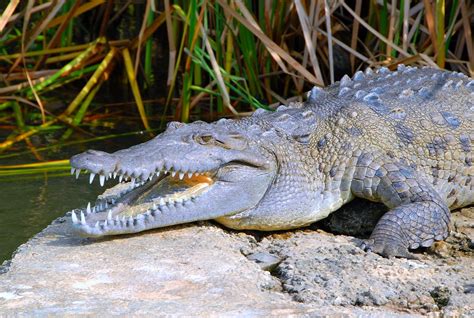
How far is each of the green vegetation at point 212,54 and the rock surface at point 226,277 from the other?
2461mm

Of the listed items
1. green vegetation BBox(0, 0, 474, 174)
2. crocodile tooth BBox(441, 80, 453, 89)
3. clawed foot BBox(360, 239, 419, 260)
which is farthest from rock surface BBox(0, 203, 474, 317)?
green vegetation BBox(0, 0, 474, 174)

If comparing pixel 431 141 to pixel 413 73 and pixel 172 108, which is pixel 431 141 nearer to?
pixel 413 73

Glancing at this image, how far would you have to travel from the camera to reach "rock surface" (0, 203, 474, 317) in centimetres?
381

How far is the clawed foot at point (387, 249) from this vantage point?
4.70 meters

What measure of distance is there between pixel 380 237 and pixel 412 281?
0.62 meters

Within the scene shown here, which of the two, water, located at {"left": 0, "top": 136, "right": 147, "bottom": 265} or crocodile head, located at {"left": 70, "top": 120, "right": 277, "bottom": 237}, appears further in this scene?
water, located at {"left": 0, "top": 136, "right": 147, "bottom": 265}

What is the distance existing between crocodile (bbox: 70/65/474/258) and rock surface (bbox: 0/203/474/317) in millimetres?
151

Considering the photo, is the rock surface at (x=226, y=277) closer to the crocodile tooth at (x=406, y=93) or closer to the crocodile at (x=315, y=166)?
the crocodile at (x=315, y=166)

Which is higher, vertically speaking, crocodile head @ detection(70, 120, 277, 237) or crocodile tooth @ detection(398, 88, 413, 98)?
crocodile tooth @ detection(398, 88, 413, 98)

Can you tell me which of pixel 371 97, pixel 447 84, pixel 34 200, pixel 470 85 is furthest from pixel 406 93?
pixel 34 200

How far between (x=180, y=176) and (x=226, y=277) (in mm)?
877

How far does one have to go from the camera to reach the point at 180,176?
486 cm

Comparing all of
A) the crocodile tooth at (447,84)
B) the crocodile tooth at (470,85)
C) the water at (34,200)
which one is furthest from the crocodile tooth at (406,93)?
the water at (34,200)

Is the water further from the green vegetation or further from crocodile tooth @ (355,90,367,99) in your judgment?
crocodile tooth @ (355,90,367,99)
